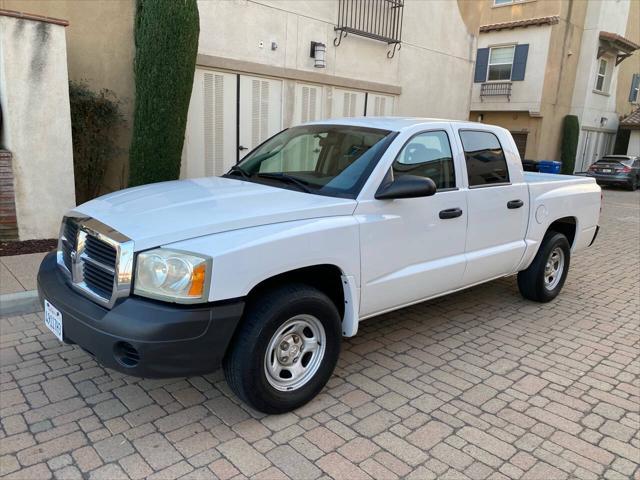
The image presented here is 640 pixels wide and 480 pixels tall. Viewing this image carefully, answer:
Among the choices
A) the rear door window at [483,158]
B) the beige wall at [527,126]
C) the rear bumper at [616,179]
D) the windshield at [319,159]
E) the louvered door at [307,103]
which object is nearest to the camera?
the windshield at [319,159]

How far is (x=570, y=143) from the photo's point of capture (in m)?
22.4

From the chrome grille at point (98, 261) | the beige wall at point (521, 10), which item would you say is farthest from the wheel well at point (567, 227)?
the beige wall at point (521, 10)

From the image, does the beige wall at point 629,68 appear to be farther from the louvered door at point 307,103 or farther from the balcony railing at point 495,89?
the louvered door at point 307,103

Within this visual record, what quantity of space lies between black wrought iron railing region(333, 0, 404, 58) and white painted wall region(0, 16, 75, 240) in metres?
6.00

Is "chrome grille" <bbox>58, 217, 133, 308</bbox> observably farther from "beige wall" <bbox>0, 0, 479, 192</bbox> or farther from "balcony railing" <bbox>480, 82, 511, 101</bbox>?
"balcony railing" <bbox>480, 82, 511, 101</bbox>

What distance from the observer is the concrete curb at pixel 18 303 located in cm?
470

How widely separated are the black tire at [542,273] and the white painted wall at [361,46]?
19.6 ft

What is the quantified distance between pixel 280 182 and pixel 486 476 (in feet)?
7.83

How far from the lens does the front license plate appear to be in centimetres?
307

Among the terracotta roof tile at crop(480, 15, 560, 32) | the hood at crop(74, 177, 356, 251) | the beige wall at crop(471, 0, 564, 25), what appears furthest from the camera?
the beige wall at crop(471, 0, 564, 25)

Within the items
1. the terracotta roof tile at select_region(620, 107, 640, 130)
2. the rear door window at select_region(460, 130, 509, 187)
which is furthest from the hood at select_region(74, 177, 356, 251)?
Answer: the terracotta roof tile at select_region(620, 107, 640, 130)

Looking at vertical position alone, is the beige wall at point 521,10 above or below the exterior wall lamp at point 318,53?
above

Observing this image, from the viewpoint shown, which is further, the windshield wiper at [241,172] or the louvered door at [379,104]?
the louvered door at [379,104]

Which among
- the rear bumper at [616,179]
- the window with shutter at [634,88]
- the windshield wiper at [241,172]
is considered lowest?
the rear bumper at [616,179]
